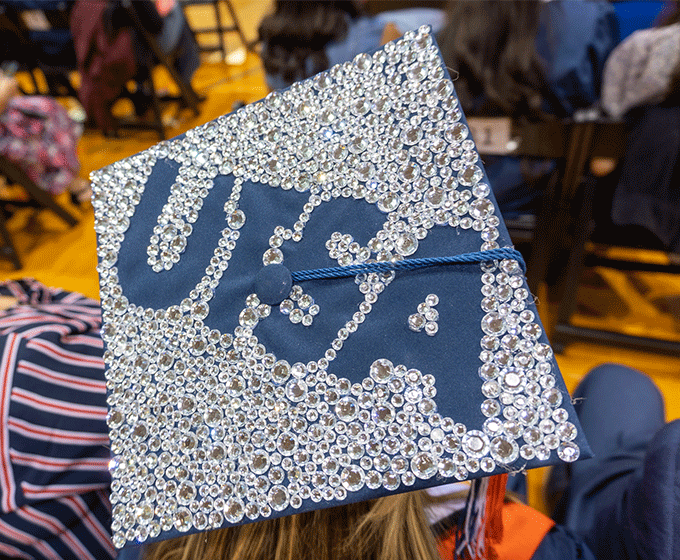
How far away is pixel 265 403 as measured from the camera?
0.42 meters

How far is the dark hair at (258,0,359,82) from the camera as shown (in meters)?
1.49

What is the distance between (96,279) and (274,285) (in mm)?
1713

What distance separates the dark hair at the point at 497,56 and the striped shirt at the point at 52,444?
45.3 inches

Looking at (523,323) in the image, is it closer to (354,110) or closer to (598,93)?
(354,110)

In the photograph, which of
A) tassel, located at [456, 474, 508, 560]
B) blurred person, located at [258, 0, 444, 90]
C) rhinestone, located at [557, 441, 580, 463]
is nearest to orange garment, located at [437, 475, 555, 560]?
tassel, located at [456, 474, 508, 560]

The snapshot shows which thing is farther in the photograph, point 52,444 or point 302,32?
point 302,32

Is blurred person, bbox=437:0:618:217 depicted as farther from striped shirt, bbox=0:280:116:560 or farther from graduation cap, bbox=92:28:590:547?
striped shirt, bbox=0:280:116:560

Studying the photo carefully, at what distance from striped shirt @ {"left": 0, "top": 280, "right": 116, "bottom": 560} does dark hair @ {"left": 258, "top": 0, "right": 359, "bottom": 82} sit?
50.5 inches

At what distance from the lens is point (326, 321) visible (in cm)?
43

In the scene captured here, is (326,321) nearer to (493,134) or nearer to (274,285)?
(274,285)

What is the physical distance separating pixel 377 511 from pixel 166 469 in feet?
0.74

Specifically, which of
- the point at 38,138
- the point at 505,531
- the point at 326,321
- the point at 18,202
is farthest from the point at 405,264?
the point at 18,202

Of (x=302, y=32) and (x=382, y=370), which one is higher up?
(x=302, y=32)

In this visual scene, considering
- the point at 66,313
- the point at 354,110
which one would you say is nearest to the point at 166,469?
the point at 354,110
